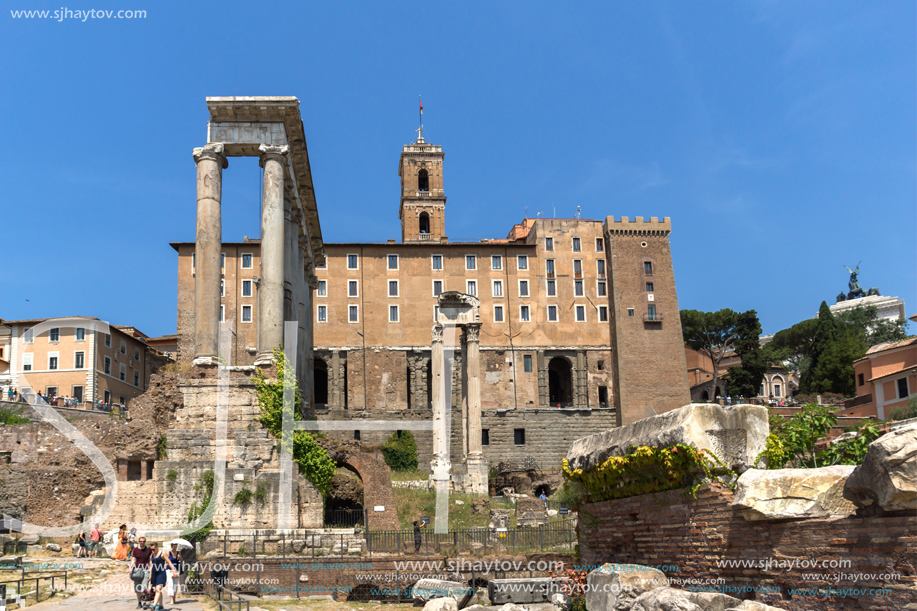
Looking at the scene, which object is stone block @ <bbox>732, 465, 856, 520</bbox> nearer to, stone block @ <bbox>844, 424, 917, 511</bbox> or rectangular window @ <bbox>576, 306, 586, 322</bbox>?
stone block @ <bbox>844, 424, 917, 511</bbox>

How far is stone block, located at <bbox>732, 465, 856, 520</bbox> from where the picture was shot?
7055 mm

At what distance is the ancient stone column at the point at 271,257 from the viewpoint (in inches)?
934

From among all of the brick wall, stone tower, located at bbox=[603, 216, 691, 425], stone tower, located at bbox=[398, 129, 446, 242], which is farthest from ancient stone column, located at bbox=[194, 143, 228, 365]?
stone tower, located at bbox=[398, 129, 446, 242]

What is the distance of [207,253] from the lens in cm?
2373

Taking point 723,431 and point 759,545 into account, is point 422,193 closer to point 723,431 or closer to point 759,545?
point 723,431

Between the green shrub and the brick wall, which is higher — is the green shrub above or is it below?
above

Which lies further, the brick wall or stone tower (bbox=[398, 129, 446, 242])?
stone tower (bbox=[398, 129, 446, 242])

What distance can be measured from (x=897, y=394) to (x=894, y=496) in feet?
131

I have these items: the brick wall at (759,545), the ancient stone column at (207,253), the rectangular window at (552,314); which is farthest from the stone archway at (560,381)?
the brick wall at (759,545)

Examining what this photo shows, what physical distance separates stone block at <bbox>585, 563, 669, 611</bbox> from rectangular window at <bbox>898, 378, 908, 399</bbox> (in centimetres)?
3748

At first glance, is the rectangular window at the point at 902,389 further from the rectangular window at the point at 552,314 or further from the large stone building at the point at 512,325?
the rectangular window at the point at 552,314

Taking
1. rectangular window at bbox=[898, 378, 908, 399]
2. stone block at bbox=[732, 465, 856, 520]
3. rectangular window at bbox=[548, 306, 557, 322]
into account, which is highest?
rectangular window at bbox=[548, 306, 557, 322]

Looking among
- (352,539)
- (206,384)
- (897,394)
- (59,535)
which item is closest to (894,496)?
(352,539)

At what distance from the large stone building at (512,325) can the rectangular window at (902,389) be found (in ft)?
64.7
